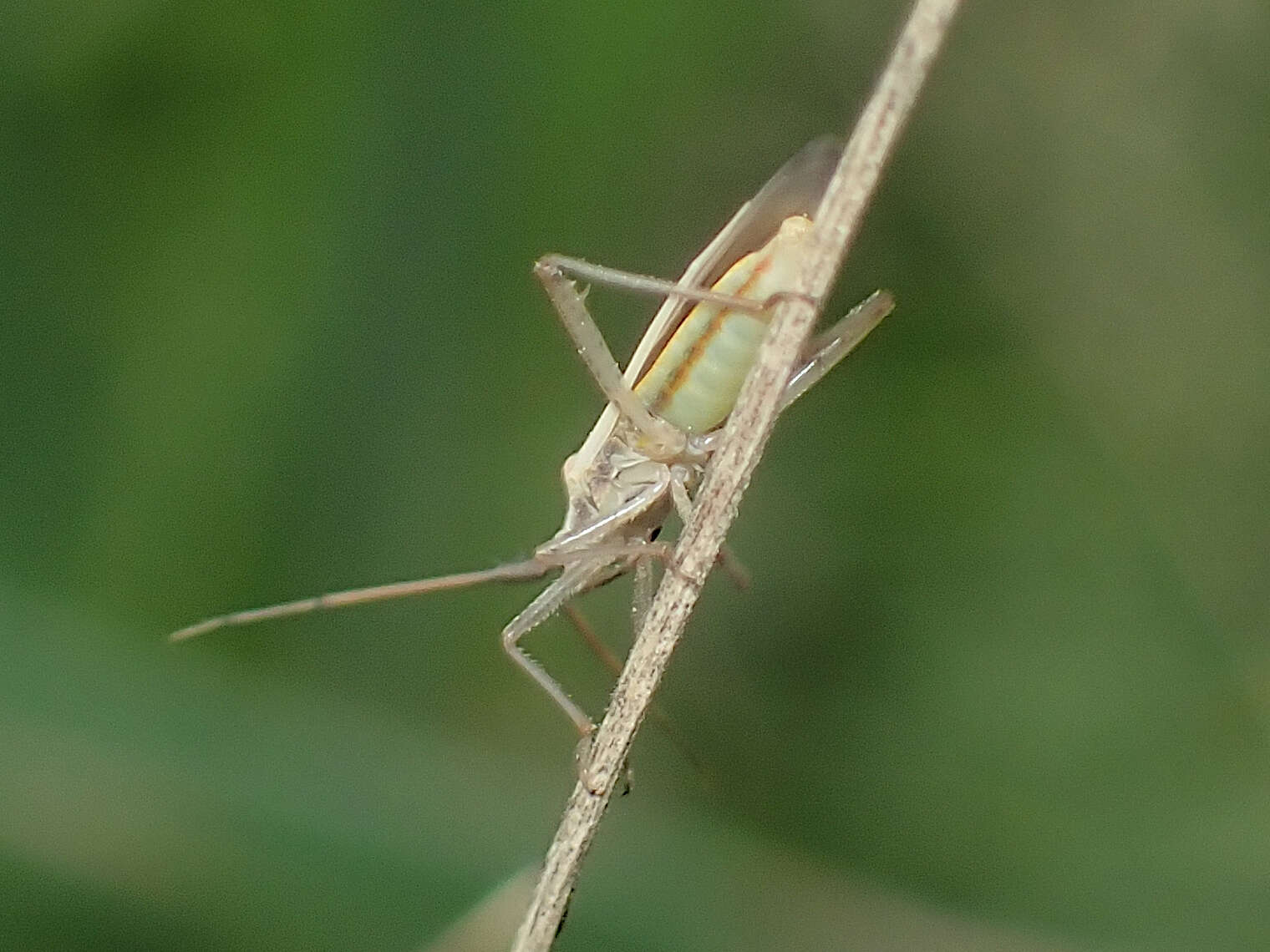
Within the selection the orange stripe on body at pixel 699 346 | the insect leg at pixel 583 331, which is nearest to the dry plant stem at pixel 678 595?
the orange stripe on body at pixel 699 346

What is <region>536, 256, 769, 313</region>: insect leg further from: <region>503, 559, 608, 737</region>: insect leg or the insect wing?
<region>503, 559, 608, 737</region>: insect leg

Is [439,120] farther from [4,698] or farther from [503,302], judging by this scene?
[4,698]

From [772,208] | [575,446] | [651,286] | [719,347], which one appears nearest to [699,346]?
[719,347]

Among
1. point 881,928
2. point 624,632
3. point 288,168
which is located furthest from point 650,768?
point 288,168

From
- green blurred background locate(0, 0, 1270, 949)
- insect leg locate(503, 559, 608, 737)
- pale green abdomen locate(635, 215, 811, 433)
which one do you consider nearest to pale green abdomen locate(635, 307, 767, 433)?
pale green abdomen locate(635, 215, 811, 433)

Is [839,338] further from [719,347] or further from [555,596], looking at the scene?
[555,596]

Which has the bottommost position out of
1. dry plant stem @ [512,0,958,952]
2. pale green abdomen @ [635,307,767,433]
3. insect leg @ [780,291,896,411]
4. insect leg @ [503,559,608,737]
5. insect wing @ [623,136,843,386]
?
dry plant stem @ [512,0,958,952]

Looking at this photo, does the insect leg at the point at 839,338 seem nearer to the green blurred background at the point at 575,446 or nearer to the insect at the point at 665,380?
the insect at the point at 665,380
